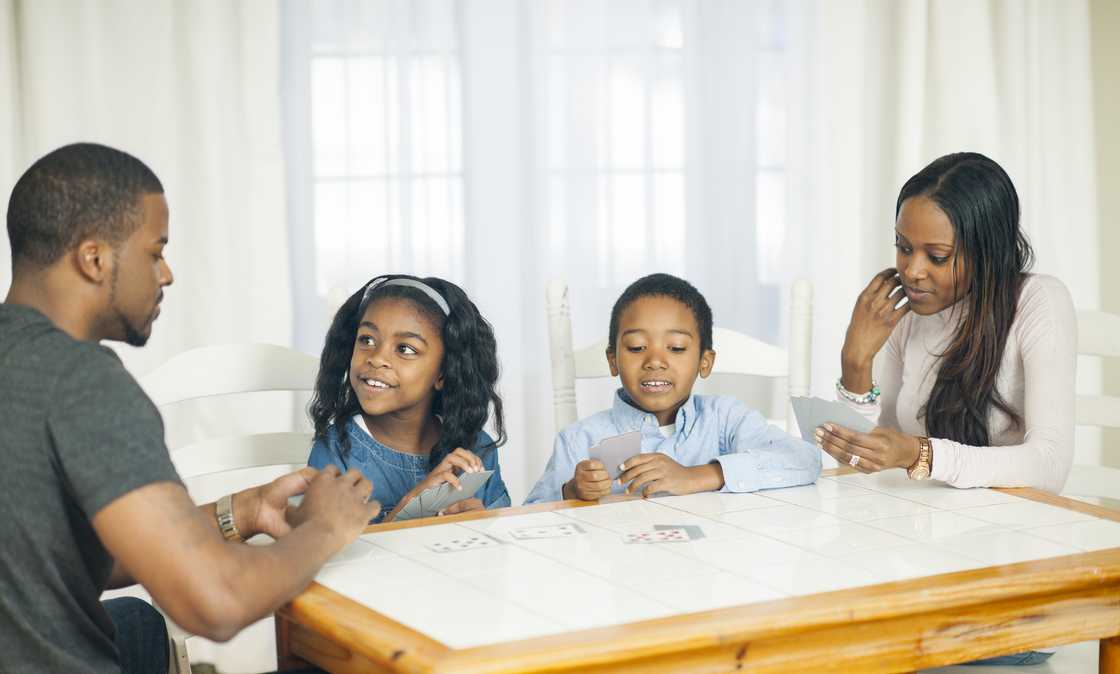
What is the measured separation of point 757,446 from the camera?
2.36 m

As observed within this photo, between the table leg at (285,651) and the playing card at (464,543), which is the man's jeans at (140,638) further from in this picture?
the playing card at (464,543)

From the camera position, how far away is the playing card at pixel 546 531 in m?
1.78

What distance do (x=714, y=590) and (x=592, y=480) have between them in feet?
1.84

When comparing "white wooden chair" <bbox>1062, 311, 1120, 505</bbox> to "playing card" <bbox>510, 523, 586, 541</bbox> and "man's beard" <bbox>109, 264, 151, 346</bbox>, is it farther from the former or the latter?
"man's beard" <bbox>109, 264, 151, 346</bbox>

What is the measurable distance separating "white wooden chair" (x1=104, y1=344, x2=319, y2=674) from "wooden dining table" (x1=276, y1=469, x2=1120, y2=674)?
34.0 inches

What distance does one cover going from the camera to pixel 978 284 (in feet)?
7.84

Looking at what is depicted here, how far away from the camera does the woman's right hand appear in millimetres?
2561

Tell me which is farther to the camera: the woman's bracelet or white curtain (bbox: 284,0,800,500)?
white curtain (bbox: 284,0,800,500)

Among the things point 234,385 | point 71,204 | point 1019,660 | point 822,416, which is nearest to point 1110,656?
point 1019,660

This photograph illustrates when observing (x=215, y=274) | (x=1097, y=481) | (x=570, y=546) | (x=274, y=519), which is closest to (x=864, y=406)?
(x=1097, y=481)

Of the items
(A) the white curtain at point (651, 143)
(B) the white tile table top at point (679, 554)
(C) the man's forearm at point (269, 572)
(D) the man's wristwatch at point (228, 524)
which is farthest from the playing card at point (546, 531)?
(A) the white curtain at point (651, 143)

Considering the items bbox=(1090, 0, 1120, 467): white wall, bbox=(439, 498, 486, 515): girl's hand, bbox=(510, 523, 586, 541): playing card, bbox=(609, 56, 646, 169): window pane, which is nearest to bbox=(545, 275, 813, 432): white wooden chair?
bbox=(439, 498, 486, 515): girl's hand

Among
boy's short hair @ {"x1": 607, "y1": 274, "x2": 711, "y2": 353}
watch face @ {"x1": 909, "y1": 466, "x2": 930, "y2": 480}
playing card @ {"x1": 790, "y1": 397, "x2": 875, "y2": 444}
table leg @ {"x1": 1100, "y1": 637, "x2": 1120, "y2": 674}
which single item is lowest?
table leg @ {"x1": 1100, "y1": 637, "x2": 1120, "y2": 674}

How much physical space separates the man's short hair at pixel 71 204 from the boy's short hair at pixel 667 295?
1189 mm
